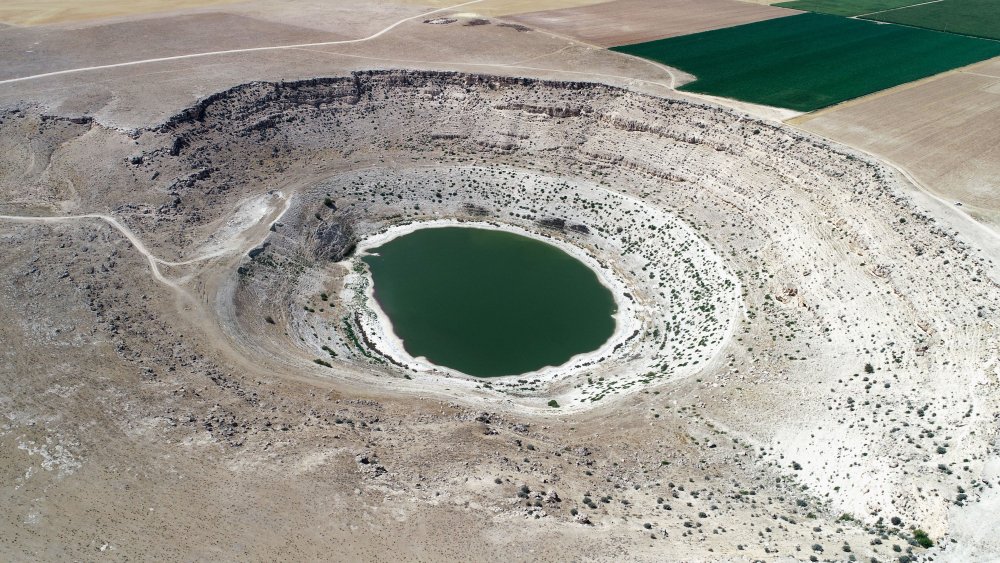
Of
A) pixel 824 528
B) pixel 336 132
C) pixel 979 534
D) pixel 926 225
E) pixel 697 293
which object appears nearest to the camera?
pixel 979 534

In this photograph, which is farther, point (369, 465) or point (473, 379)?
point (473, 379)

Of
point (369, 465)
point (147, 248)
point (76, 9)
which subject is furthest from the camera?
point (76, 9)

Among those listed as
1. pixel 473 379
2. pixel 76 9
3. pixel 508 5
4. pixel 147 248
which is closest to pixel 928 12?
pixel 508 5

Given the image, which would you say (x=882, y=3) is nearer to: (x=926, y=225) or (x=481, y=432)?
(x=926, y=225)

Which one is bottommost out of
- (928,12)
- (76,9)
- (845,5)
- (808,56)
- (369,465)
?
(369,465)

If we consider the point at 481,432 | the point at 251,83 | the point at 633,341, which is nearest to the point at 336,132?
the point at 251,83

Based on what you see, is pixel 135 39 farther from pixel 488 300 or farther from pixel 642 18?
pixel 642 18

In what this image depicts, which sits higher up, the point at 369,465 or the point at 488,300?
the point at 369,465
